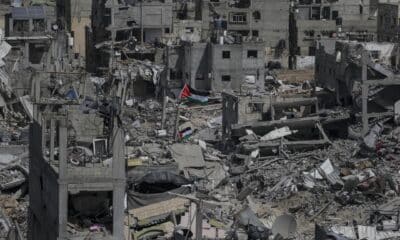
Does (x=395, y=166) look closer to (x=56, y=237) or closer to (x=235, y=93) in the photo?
(x=235, y=93)

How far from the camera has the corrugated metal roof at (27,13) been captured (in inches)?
2174

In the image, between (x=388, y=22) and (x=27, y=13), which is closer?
(x=27, y=13)

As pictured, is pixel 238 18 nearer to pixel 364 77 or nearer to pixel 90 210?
pixel 364 77

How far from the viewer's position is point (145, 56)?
58.2m

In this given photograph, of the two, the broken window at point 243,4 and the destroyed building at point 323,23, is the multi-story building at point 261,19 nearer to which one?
the broken window at point 243,4

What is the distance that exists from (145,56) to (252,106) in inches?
614

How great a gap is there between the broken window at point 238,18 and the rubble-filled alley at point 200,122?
0.08 m

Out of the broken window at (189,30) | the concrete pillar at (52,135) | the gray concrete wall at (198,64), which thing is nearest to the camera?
the concrete pillar at (52,135)

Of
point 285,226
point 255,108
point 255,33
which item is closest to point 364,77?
point 255,108

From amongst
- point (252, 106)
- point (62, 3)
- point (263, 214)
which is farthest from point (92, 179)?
point (62, 3)

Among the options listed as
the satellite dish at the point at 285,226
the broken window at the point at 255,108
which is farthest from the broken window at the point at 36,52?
the satellite dish at the point at 285,226

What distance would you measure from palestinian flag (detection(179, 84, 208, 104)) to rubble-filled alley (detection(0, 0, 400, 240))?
0.08 m

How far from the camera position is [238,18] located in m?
62.7

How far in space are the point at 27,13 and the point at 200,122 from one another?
12.3 meters
